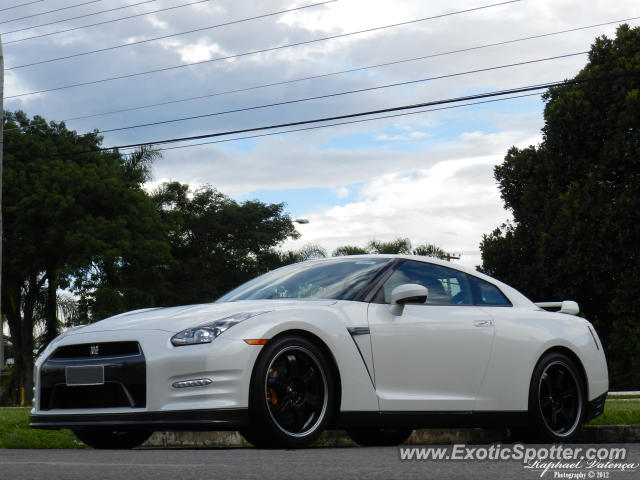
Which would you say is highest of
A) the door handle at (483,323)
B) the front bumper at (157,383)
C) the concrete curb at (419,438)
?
the door handle at (483,323)

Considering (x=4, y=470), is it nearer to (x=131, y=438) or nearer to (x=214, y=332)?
(x=214, y=332)

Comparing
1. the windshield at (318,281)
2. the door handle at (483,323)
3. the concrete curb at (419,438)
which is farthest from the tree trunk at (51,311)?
the door handle at (483,323)

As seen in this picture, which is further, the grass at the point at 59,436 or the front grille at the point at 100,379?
the grass at the point at 59,436

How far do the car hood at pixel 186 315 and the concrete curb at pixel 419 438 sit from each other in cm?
288

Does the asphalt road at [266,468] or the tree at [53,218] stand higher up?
the tree at [53,218]

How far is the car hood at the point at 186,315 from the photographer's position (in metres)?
7.01

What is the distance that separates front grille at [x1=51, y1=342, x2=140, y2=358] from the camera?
7.03 metres

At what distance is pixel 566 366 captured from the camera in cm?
862

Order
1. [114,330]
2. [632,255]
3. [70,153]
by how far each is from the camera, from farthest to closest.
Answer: [70,153]
[632,255]
[114,330]

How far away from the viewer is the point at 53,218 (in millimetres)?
38094

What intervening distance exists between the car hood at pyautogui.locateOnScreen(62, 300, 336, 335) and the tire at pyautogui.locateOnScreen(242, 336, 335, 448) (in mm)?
350

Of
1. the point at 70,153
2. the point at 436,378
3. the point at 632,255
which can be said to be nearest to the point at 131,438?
the point at 436,378

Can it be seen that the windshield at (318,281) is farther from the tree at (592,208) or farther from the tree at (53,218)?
the tree at (53,218)

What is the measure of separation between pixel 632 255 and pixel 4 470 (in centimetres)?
2543
